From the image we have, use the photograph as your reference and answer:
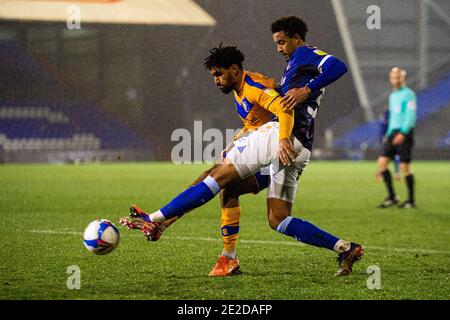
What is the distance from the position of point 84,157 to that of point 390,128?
17062 mm

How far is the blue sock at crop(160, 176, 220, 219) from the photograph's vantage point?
202 inches

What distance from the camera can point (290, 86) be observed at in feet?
18.1

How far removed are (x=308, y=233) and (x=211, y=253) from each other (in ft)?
4.82

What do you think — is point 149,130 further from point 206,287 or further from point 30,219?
point 206,287

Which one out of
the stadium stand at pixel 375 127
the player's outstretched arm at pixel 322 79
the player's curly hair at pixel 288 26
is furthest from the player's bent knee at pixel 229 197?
the stadium stand at pixel 375 127

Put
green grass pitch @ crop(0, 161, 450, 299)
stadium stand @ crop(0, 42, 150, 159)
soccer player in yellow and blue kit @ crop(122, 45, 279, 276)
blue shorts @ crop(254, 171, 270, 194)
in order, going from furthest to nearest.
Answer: stadium stand @ crop(0, 42, 150, 159), blue shorts @ crop(254, 171, 270, 194), soccer player in yellow and blue kit @ crop(122, 45, 279, 276), green grass pitch @ crop(0, 161, 450, 299)

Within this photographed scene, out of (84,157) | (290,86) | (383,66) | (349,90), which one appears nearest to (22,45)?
(84,157)

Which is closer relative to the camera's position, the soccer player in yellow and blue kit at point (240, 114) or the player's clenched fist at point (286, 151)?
the player's clenched fist at point (286, 151)

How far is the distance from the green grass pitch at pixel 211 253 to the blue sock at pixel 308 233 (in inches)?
9.5

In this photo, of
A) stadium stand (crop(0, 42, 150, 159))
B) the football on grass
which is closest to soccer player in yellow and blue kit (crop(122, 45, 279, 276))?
the football on grass

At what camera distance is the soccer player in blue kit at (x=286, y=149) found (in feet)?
17.0

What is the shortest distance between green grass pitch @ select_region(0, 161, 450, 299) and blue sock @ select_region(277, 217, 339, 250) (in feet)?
0.80

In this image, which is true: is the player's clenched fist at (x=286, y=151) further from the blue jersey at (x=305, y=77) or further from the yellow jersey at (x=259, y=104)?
the blue jersey at (x=305, y=77)

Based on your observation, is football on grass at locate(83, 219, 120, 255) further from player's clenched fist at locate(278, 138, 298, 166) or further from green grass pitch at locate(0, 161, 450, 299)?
player's clenched fist at locate(278, 138, 298, 166)
